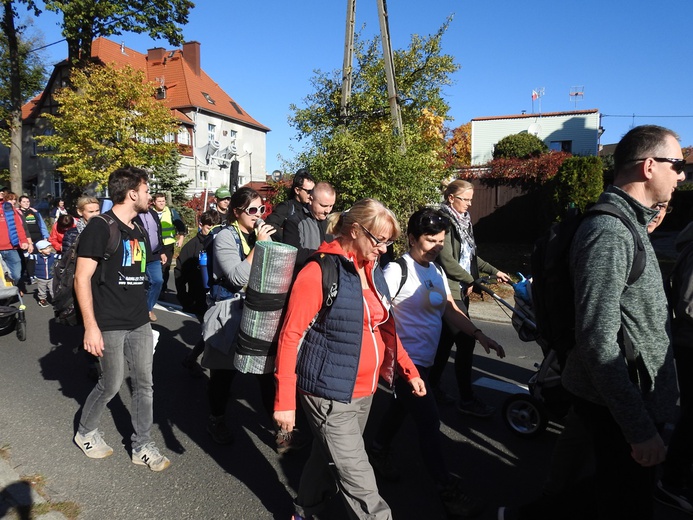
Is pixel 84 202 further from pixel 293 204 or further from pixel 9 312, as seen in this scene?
pixel 293 204

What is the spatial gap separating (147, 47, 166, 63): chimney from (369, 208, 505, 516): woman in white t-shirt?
4780 centimetres

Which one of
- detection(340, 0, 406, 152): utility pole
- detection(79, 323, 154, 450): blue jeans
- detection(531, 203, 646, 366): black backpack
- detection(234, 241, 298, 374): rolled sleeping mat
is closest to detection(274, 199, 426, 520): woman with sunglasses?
detection(234, 241, 298, 374): rolled sleeping mat

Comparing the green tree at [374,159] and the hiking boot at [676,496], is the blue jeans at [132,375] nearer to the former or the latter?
the hiking boot at [676,496]

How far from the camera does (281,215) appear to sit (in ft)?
15.9

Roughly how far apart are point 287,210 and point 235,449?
6.81ft

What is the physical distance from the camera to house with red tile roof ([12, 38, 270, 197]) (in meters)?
41.5

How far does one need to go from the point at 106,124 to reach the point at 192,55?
83.8ft

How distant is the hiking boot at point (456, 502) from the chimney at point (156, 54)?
48609mm

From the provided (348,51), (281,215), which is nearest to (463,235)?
(281,215)

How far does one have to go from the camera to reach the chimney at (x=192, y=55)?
45.7 m

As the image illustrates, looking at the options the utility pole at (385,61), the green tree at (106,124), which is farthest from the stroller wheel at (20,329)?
the green tree at (106,124)

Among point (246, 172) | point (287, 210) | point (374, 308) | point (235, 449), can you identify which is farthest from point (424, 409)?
point (246, 172)

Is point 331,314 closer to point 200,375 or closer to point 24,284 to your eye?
point 200,375

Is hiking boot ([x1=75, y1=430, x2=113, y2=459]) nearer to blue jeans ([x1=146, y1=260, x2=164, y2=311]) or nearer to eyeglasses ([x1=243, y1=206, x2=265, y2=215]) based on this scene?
eyeglasses ([x1=243, y1=206, x2=265, y2=215])
